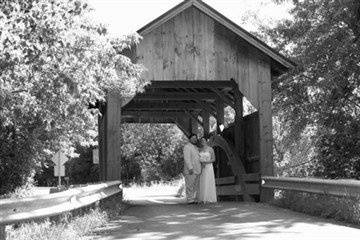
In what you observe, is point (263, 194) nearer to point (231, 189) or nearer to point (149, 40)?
point (231, 189)

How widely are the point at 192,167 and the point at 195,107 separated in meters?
9.36

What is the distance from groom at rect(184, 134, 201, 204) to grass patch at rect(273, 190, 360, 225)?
3551 mm

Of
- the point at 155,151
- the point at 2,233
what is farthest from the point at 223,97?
the point at 155,151

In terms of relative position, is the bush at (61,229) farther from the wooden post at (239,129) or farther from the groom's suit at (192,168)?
the wooden post at (239,129)

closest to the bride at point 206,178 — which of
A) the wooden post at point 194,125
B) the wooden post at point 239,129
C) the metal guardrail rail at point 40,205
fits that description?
the wooden post at point 239,129

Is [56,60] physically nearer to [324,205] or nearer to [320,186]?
[320,186]

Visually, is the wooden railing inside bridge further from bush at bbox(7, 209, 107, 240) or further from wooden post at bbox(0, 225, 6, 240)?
bush at bbox(7, 209, 107, 240)

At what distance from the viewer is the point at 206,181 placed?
17.3m

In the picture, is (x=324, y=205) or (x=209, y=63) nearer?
(x=324, y=205)

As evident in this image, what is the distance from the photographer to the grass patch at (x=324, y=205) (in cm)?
1052

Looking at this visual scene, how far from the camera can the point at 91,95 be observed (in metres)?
12.9

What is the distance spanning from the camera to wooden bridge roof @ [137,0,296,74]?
16500 millimetres

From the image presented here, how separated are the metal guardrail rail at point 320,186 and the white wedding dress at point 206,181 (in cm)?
235

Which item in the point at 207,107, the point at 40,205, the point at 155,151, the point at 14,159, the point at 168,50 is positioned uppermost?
the point at 168,50
